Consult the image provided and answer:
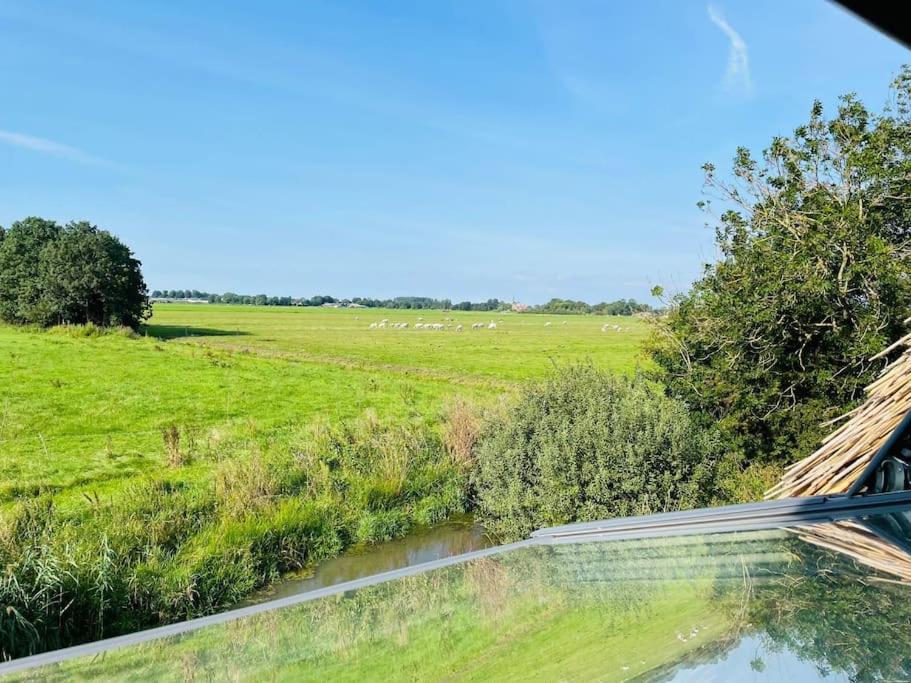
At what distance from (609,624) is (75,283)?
192 feet

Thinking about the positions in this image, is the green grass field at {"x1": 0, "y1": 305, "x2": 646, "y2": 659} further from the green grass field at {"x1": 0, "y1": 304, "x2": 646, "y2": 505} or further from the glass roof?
the glass roof

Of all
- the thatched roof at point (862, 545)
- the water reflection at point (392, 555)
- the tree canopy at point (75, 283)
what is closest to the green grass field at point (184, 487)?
the water reflection at point (392, 555)

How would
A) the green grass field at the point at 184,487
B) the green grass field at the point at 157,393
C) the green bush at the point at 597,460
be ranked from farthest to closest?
1. the green grass field at the point at 157,393
2. the green bush at the point at 597,460
3. the green grass field at the point at 184,487

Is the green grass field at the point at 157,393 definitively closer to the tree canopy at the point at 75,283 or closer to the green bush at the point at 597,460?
the green bush at the point at 597,460

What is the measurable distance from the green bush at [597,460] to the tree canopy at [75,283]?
2043 inches

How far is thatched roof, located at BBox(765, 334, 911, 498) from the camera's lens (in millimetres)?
6006

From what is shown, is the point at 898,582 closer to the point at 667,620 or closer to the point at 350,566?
the point at 667,620

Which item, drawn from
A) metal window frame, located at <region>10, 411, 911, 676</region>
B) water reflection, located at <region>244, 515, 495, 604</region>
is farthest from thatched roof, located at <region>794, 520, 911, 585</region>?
water reflection, located at <region>244, 515, 495, 604</region>

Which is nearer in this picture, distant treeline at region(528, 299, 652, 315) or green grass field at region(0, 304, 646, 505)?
green grass field at region(0, 304, 646, 505)

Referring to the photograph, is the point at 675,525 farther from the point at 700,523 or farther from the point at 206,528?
the point at 206,528

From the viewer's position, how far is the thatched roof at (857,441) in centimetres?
601

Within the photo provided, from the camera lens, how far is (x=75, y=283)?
51.0m

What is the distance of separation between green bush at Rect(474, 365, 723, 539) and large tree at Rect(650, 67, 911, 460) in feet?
3.05

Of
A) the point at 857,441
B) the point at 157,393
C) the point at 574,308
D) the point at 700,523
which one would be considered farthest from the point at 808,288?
the point at 574,308
